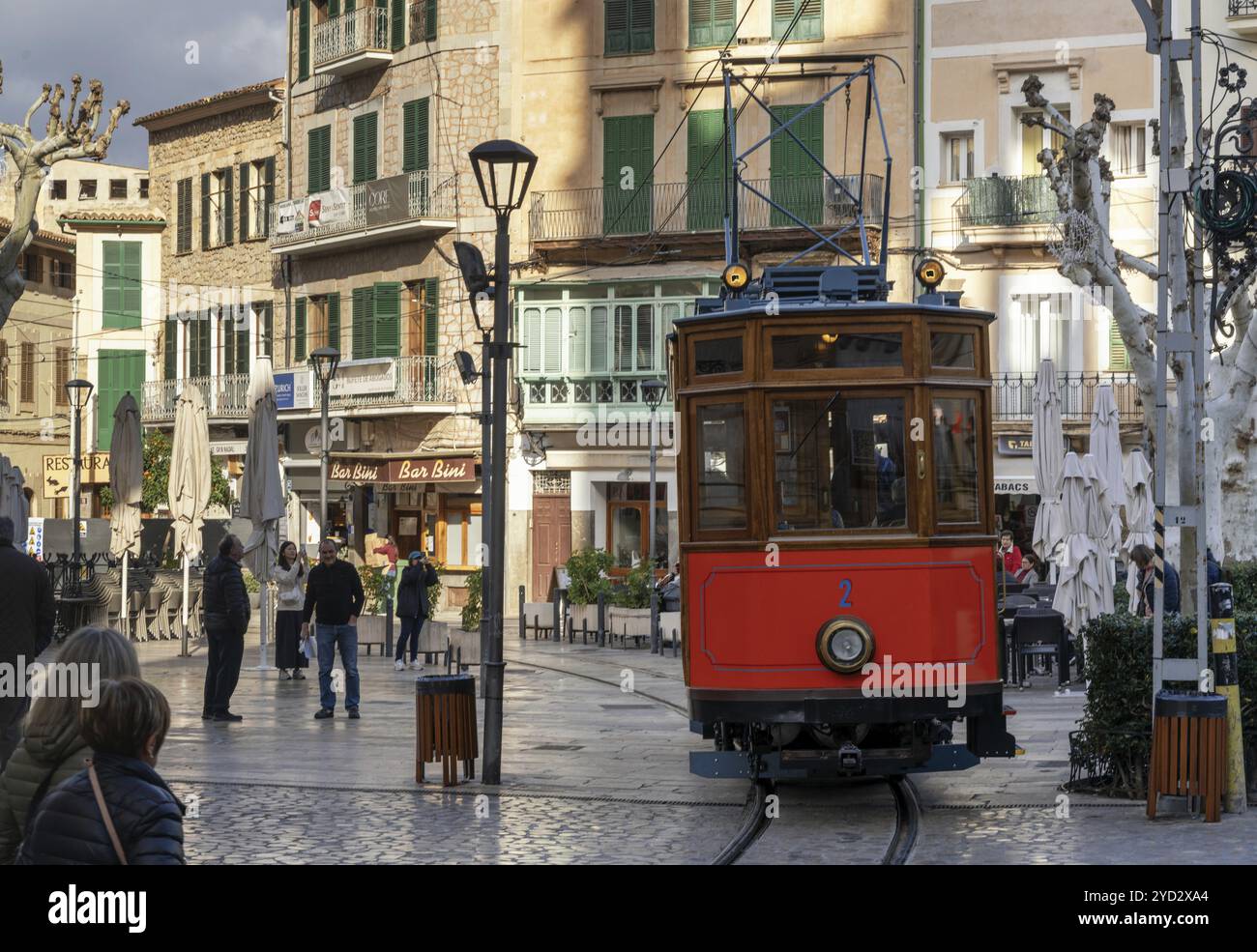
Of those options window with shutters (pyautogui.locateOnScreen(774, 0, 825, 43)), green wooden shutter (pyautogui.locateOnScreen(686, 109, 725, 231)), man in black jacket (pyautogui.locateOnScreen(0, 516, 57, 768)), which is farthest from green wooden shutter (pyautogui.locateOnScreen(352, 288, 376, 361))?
man in black jacket (pyautogui.locateOnScreen(0, 516, 57, 768))

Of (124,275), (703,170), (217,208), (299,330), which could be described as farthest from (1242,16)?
(124,275)

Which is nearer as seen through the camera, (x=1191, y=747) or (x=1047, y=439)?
(x=1191, y=747)

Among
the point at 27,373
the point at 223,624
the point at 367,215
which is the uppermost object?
the point at 367,215

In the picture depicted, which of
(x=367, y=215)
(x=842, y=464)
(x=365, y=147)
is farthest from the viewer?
(x=365, y=147)

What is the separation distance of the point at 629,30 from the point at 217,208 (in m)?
13.4

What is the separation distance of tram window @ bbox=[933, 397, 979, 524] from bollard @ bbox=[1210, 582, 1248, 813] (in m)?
1.52

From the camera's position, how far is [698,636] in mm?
Result: 11883

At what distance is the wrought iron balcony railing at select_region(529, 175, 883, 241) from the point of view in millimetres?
37906

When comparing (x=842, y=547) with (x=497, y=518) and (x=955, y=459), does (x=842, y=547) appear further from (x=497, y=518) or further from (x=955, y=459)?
(x=497, y=518)

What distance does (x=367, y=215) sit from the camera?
42.0 meters

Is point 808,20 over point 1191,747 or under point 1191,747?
over

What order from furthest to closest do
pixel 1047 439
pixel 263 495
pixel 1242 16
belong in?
pixel 1242 16 < pixel 263 495 < pixel 1047 439
